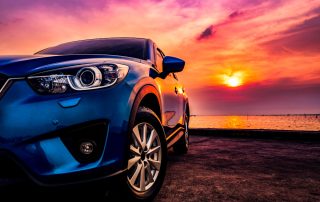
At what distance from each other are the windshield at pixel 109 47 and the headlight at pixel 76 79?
1319 millimetres

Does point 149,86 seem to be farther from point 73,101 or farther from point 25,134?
point 25,134

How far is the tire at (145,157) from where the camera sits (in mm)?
2266

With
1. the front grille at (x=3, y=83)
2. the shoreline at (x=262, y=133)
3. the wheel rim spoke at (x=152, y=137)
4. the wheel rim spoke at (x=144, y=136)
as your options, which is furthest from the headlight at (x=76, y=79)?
the shoreline at (x=262, y=133)

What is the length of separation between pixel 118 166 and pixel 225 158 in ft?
9.43

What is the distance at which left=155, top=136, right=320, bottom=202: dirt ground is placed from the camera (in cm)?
262

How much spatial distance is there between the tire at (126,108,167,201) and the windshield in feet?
3.53

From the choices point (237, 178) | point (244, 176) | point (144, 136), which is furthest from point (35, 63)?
point (244, 176)

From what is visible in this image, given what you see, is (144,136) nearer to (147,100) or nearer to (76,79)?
(147,100)

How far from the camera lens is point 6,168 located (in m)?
1.69

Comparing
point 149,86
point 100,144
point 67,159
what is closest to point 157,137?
point 149,86

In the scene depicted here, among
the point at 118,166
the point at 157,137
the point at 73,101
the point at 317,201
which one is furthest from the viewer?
the point at 157,137

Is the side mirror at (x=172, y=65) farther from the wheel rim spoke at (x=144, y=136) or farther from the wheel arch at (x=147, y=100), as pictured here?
the wheel rim spoke at (x=144, y=136)

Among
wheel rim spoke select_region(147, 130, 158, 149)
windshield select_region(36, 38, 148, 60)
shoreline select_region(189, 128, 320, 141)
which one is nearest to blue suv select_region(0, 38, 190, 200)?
wheel rim spoke select_region(147, 130, 158, 149)

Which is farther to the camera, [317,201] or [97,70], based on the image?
[317,201]
